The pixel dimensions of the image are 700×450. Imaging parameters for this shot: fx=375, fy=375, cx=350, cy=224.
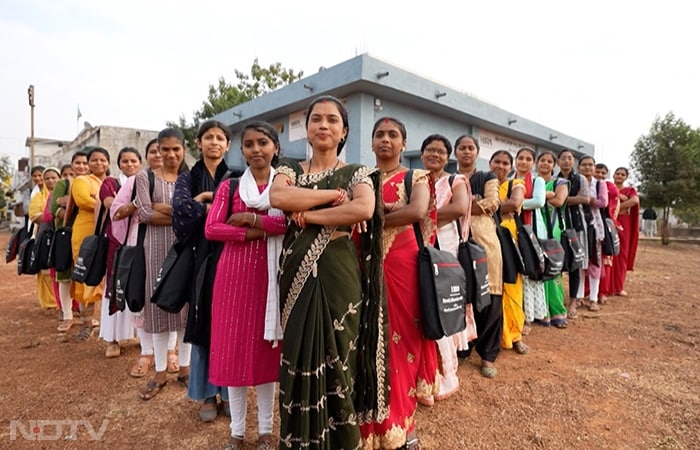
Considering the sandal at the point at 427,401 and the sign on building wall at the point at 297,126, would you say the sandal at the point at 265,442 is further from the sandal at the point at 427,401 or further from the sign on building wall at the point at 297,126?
the sign on building wall at the point at 297,126

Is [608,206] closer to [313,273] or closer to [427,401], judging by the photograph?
[427,401]

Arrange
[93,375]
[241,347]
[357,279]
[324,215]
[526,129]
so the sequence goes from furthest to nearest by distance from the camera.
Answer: [526,129] → [93,375] → [241,347] → [357,279] → [324,215]

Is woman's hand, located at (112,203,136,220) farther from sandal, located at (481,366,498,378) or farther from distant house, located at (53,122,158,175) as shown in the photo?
distant house, located at (53,122,158,175)

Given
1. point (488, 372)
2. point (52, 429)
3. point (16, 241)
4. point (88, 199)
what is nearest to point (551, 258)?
point (488, 372)

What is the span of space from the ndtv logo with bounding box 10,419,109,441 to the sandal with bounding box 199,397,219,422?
66 centimetres

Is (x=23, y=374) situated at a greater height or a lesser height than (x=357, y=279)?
lesser

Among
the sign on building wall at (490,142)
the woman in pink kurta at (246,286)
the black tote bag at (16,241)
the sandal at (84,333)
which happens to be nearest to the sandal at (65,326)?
the sandal at (84,333)

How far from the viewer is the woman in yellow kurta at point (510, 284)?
12.6ft

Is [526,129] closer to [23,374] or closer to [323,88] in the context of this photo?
[323,88]

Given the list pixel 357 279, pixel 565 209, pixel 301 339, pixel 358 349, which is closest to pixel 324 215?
pixel 357 279

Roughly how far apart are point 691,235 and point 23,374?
99.8ft

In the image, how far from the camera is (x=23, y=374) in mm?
3520

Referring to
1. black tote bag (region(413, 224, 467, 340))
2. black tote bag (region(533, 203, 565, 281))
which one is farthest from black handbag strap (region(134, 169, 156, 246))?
black tote bag (region(533, 203, 565, 281))

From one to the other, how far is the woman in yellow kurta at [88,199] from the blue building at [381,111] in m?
6.69
